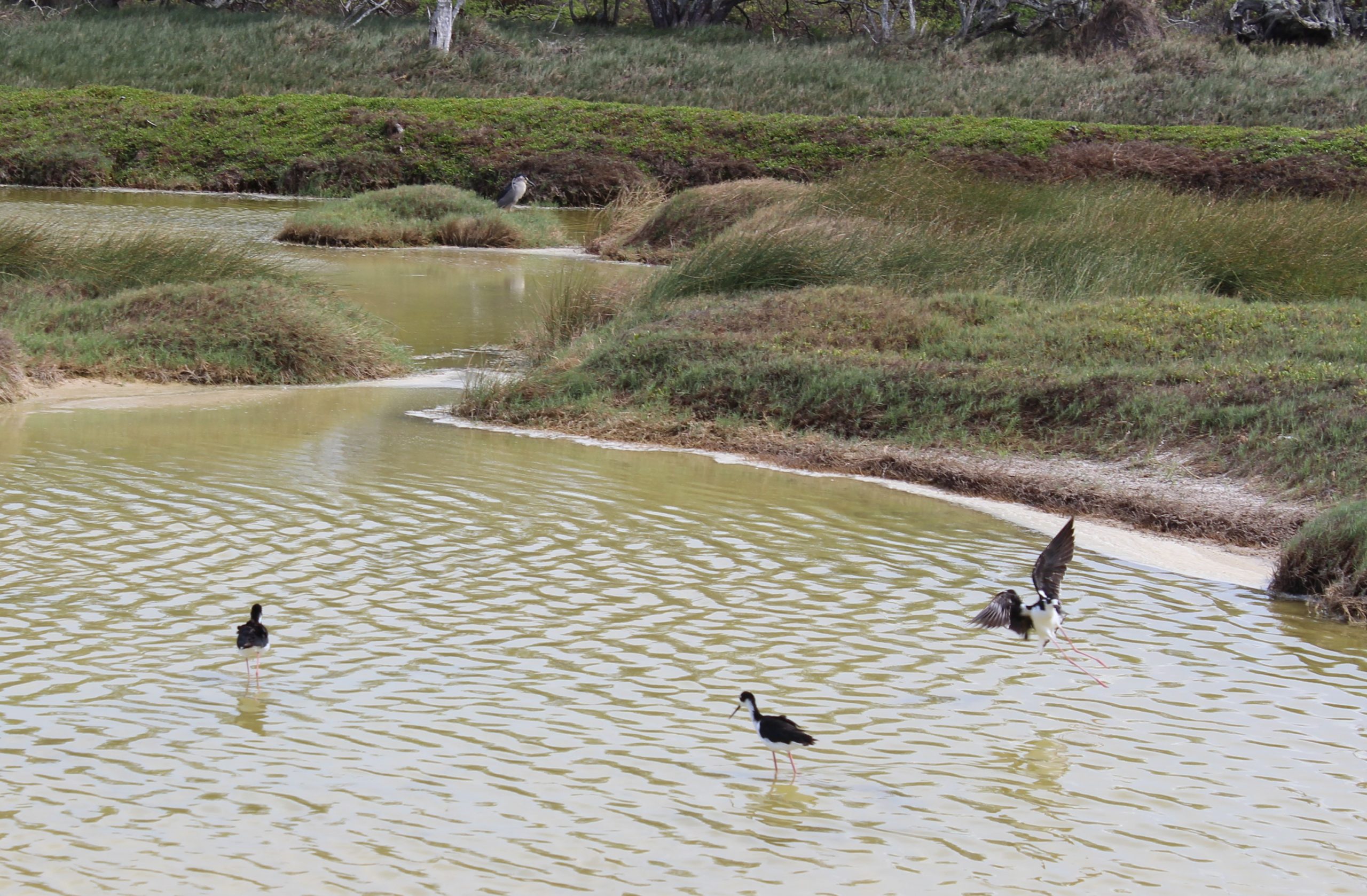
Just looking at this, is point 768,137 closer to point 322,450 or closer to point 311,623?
point 322,450

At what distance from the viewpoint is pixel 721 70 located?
44469 millimetres

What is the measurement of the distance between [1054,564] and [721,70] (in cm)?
3904

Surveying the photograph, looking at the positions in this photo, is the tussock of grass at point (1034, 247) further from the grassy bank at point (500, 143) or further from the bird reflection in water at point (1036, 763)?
the grassy bank at point (500, 143)

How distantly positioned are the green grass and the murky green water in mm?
1967

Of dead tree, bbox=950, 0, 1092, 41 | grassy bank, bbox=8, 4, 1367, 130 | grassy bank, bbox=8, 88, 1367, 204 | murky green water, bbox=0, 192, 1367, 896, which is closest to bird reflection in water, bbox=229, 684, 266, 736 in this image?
murky green water, bbox=0, 192, 1367, 896

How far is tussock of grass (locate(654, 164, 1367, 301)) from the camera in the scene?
15.3 meters

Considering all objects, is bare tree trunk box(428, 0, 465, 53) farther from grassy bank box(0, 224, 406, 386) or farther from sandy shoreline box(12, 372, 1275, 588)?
sandy shoreline box(12, 372, 1275, 588)

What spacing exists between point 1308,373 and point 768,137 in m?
26.3

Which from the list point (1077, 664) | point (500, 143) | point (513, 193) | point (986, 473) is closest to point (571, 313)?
point (986, 473)

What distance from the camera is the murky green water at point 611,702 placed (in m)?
4.94

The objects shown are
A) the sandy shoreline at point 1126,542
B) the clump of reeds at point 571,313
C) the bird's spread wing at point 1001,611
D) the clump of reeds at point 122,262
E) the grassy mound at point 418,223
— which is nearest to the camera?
the bird's spread wing at point 1001,611

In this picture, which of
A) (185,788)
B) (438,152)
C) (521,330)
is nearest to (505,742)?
(185,788)

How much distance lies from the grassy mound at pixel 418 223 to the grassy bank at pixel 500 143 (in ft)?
20.2

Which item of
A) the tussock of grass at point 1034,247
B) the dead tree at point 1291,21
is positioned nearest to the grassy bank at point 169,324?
the tussock of grass at point 1034,247
